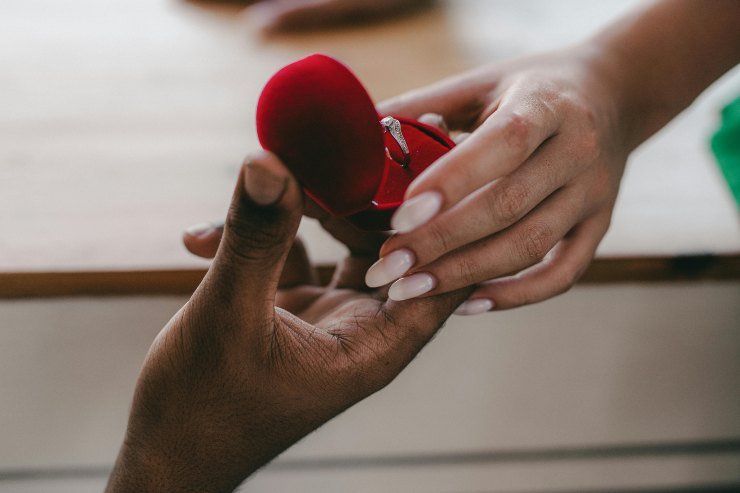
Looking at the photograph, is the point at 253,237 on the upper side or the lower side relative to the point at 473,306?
upper

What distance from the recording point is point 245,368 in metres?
0.34

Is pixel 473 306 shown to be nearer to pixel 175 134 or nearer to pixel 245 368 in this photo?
pixel 245 368

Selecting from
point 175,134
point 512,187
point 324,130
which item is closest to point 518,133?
point 512,187

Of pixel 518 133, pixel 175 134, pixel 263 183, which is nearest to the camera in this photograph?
pixel 263 183

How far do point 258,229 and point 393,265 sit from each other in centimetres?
10

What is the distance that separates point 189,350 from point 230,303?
0.14ft

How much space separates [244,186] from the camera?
0.91ft

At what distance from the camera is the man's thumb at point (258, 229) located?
0.27m

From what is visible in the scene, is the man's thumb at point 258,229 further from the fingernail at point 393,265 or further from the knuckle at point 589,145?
the knuckle at point 589,145

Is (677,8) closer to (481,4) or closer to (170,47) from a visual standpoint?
(481,4)

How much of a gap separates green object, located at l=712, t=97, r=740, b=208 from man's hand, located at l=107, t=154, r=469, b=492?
0.38 metres

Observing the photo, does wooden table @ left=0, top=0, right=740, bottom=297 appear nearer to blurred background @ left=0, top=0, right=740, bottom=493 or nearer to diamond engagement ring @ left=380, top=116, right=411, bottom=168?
blurred background @ left=0, top=0, right=740, bottom=493

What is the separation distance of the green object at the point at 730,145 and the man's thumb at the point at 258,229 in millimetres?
506

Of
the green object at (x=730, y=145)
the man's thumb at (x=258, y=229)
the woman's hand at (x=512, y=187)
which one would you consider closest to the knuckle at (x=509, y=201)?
the woman's hand at (x=512, y=187)
